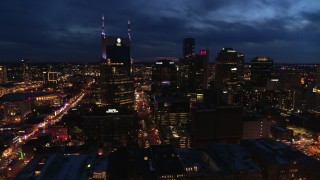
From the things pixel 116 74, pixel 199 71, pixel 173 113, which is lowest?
pixel 173 113

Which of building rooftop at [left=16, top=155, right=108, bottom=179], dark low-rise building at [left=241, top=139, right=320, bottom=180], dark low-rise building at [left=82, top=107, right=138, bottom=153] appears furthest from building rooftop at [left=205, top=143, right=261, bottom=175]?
dark low-rise building at [left=82, top=107, right=138, bottom=153]

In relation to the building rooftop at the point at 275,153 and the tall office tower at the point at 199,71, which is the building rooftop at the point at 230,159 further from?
the tall office tower at the point at 199,71

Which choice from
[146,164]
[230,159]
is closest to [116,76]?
[146,164]

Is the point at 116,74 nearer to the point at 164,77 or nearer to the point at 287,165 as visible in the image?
the point at 164,77

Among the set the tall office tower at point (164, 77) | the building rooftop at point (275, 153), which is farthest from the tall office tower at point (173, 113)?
the tall office tower at point (164, 77)

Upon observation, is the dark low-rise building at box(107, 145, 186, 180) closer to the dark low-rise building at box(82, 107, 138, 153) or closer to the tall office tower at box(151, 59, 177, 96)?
the dark low-rise building at box(82, 107, 138, 153)

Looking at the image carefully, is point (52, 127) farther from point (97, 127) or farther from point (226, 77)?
point (226, 77)

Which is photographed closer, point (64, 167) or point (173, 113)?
point (64, 167)

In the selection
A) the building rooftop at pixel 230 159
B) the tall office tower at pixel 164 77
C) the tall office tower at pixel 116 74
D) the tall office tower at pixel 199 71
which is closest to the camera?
the building rooftop at pixel 230 159

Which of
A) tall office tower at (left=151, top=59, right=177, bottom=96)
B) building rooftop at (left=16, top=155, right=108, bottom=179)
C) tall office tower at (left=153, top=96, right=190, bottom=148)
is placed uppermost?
tall office tower at (left=151, top=59, right=177, bottom=96)
